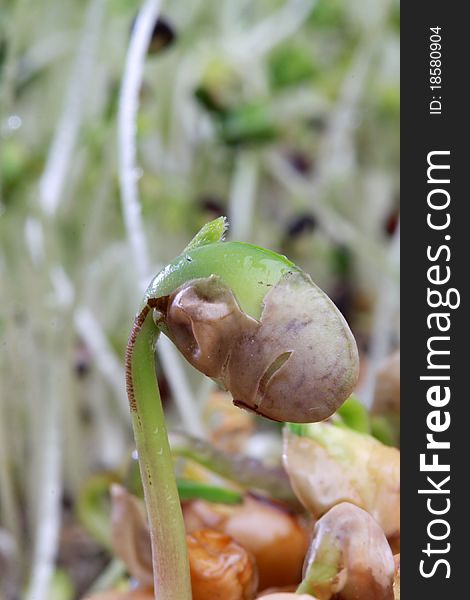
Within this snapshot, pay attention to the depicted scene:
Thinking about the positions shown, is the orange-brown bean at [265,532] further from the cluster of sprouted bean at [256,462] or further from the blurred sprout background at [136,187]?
the blurred sprout background at [136,187]

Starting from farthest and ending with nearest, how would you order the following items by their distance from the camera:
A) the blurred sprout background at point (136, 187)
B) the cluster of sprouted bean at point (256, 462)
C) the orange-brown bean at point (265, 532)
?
the blurred sprout background at point (136, 187) → the orange-brown bean at point (265, 532) → the cluster of sprouted bean at point (256, 462)

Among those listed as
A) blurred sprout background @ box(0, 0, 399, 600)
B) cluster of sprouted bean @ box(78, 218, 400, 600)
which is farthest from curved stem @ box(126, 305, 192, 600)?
blurred sprout background @ box(0, 0, 399, 600)

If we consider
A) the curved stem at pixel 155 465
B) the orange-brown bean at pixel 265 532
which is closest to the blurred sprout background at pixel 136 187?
the orange-brown bean at pixel 265 532

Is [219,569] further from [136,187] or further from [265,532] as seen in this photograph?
[136,187]

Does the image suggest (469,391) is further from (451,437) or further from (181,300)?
(181,300)

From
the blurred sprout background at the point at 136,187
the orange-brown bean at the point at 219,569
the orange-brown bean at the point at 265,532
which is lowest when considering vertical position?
the orange-brown bean at the point at 219,569

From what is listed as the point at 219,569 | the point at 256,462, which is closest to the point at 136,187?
the point at 256,462
